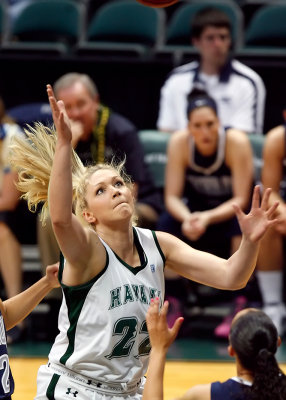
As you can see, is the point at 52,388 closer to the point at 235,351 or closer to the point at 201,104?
the point at 235,351

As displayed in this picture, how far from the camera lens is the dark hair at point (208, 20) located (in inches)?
248

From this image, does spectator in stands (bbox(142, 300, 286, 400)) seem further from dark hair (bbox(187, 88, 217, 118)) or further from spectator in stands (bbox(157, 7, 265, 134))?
spectator in stands (bbox(157, 7, 265, 134))

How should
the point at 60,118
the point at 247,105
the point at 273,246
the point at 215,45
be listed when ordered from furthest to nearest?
the point at 247,105
the point at 215,45
the point at 273,246
the point at 60,118

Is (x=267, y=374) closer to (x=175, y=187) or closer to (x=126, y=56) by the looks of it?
(x=175, y=187)

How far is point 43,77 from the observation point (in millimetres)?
7320

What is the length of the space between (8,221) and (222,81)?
1.97 m

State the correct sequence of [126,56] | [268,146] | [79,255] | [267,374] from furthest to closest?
[126,56], [268,146], [79,255], [267,374]

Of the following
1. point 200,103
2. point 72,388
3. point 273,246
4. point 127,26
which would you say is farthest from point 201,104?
point 72,388

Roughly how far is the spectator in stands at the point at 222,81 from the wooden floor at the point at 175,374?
2.09 m

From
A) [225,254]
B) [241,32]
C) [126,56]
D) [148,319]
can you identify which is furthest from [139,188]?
[148,319]

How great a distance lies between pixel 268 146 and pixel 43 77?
8.15ft

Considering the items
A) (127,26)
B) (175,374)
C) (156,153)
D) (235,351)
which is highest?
(127,26)

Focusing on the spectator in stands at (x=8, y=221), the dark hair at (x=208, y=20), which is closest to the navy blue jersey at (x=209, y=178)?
the dark hair at (x=208, y=20)

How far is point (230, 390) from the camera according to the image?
8.75 ft
